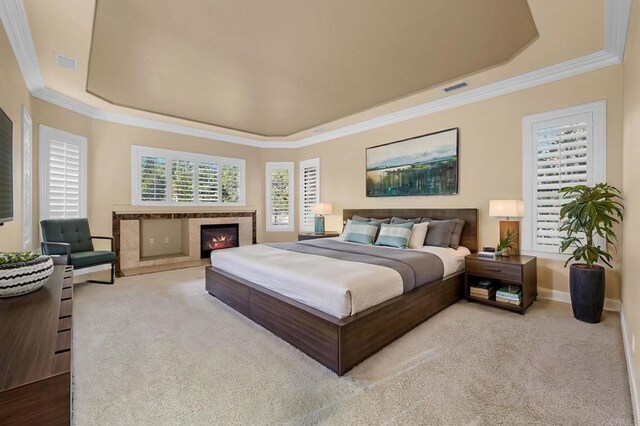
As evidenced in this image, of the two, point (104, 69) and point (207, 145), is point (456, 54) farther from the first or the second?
point (207, 145)

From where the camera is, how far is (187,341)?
266cm

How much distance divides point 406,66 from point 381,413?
3.44 meters

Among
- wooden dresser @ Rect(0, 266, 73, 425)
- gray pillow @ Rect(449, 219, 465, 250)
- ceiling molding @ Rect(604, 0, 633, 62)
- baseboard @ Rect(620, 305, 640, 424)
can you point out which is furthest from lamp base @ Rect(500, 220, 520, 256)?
wooden dresser @ Rect(0, 266, 73, 425)

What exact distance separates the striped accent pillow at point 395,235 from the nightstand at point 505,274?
80 cm

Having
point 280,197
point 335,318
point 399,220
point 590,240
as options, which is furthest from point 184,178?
point 590,240

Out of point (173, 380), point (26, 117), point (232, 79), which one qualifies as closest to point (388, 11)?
point (232, 79)

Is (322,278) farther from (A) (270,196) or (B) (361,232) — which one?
(A) (270,196)

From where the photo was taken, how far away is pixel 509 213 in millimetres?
3617

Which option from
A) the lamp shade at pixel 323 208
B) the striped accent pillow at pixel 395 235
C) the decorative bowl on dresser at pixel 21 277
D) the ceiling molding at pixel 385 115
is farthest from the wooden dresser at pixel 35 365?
the lamp shade at pixel 323 208

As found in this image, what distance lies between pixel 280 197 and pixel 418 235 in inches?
155

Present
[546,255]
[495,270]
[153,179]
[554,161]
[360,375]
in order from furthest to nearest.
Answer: [153,179] < [546,255] < [554,161] < [495,270] < [360,375]

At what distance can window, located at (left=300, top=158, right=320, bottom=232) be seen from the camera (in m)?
6.78

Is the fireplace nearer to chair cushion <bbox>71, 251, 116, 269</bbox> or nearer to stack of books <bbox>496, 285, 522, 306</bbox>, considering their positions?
chair cushion <bbox>71, 251, 116, 269</bbox>

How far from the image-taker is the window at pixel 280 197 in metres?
7.25
